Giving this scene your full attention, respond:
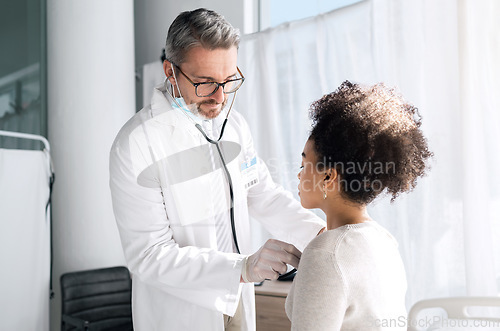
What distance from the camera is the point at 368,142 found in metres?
0.98

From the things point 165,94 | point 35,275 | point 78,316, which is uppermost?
point 165,94

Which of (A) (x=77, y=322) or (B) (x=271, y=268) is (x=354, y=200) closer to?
(B) (x=271, y=268)

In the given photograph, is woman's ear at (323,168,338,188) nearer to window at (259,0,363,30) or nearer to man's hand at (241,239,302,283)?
man's hand at (241,239,302,283)

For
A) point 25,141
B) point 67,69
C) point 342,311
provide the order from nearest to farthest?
point 342,311 → point 67,69 → point 25,141

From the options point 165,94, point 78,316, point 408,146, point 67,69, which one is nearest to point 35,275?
point 78,316

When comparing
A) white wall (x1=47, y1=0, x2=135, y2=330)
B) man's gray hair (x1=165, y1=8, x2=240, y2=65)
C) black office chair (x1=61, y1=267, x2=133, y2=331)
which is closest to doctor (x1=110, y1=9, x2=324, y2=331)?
man's gray hair (x1=165, y1=8, x2=240, y2=65)

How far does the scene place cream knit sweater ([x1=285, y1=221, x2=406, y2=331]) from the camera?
87 centimetres

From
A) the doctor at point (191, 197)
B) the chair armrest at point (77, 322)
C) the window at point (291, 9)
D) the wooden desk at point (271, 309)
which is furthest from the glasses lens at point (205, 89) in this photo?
the chair armrest at point (77, 322)

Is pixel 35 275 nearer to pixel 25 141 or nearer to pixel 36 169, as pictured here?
pixel 36 169

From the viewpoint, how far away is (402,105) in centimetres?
103

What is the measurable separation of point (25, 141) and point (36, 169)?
0.58 m

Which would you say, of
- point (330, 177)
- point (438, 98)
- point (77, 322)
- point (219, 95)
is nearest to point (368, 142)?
point (330, 177)

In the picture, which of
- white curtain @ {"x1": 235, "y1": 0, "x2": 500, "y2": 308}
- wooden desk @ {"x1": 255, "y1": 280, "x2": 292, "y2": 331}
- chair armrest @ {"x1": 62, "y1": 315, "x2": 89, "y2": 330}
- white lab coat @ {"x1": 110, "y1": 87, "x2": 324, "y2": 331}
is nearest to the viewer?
white lab coat @ {"x1": 110, "y1": 87, "x2": 324, "y2": 331}

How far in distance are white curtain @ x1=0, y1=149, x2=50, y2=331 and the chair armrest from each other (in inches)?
10.1
